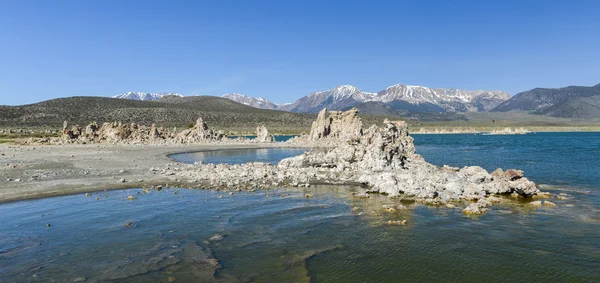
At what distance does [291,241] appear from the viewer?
15.5m

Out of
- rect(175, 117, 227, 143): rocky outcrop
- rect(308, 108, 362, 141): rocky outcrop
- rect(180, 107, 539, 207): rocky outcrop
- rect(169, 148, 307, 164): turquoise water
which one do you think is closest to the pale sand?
rect(180, 107, 539, 207): rocky outcrop

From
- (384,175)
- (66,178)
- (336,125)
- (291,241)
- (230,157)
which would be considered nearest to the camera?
(291,241)

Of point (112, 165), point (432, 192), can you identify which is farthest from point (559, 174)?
point (112, 165)

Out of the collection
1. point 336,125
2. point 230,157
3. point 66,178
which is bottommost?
point 230,157

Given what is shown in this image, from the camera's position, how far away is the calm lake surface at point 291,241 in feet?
40.3

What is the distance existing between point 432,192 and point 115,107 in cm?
16011

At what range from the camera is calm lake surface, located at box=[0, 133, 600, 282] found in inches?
484

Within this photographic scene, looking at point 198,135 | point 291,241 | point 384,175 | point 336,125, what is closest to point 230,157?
point 198,135

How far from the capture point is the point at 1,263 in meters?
13.2

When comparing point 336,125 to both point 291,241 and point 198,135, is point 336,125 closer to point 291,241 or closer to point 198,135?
point 198,135

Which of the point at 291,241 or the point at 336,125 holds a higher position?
the point at 336,125

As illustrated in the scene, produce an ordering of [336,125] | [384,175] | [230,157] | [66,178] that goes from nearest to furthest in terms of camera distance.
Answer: [384,175]
[66,178]
[230,157]
[336,125]

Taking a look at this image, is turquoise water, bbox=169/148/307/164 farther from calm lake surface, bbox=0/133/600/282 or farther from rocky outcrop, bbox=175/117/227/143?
calm lake surface, bbox=0/133/600/282

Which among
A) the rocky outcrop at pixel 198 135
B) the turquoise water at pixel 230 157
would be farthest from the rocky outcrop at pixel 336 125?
the rocky outcrop at pixel 198 135
